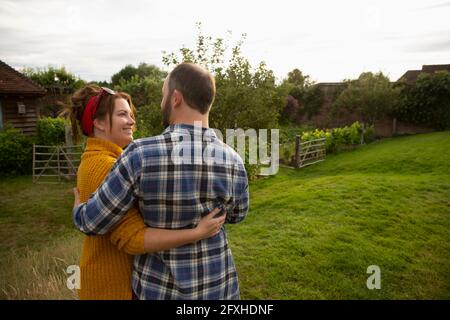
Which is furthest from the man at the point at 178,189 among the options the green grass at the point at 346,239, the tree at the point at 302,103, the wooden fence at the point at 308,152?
the tree at the point at 302,103

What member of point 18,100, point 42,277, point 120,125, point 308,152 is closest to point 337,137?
point 308,152

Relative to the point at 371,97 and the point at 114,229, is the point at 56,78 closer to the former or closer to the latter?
the point at 371,97

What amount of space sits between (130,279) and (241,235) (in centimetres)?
449

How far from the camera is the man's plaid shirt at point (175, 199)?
1.52 m

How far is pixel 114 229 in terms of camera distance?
162 centimetres

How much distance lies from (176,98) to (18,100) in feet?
53.1

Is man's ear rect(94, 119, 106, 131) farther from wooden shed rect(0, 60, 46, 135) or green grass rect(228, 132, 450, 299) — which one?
wooden shed rect(0, 60, 46, 135)

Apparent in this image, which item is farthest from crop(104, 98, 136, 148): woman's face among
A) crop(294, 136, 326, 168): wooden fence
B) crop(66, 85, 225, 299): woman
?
crop(294, 136, 326, 168): wooden fence

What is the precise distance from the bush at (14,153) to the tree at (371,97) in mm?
19518

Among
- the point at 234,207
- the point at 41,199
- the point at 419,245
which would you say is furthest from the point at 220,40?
the point at 41,199

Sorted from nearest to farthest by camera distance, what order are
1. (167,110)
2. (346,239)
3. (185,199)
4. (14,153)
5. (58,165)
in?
1. (185,199)
2. (167,110)
3. (346,239)
4. (58,165)
5. (14,153)

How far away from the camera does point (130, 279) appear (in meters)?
1.81

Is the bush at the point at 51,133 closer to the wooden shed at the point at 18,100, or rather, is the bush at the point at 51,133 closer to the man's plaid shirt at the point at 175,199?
the wooden shed at the point at 18,100

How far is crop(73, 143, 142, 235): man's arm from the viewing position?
4.92 ft
